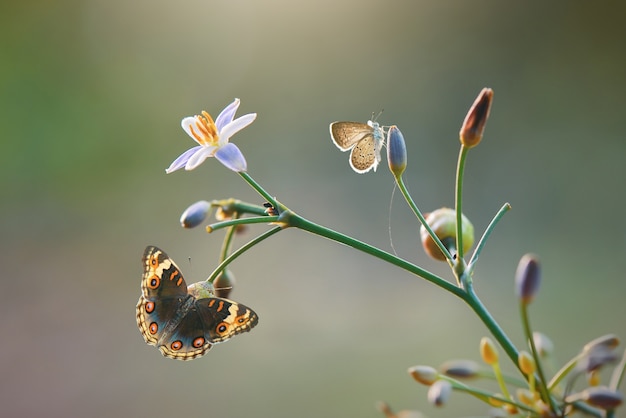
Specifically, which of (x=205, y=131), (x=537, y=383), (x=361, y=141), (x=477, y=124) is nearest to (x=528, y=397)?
(x=537, y=383)

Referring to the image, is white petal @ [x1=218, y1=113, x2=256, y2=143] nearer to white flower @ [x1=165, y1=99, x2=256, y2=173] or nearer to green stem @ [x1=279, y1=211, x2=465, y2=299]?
white flower @ [x1=165, y1=99, x2=256, y2=173]

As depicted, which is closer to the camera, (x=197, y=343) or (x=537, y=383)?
(x=537, y=383)

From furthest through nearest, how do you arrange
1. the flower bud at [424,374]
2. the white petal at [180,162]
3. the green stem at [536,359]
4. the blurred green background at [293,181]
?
the blurred green background at [293,181] → the white petal at [180,162] → the flower bud at [424,374] → the green stem at [536,359]

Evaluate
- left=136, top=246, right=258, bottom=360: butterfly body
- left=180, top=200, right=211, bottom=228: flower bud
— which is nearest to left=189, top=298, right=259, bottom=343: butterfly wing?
left=136, top=246, right=258, bottom=360: butterfly body

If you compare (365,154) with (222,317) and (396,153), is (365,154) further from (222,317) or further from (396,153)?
(222,317)

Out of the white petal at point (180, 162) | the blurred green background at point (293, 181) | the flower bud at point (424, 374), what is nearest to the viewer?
the flower bud at point (424, 374)

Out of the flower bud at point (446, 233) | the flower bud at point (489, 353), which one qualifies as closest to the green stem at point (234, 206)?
the flower bud at point (446, 233)

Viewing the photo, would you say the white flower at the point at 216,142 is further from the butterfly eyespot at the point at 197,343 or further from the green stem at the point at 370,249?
the butterfly eyespot at the point at 197,343

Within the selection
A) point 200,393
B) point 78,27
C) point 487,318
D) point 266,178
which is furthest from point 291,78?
point 487,318
